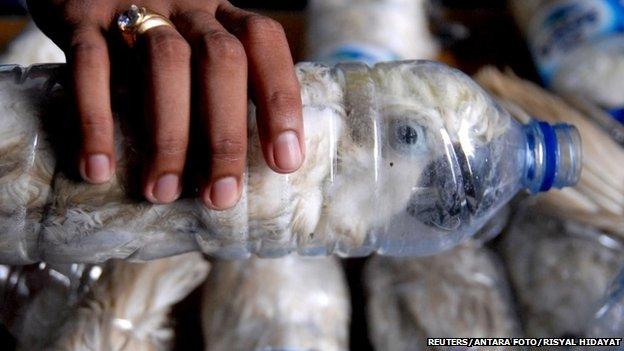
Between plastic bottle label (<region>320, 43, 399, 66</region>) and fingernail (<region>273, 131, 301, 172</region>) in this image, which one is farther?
plastic bottle label (<region>320, 43, 399, 66</region>)

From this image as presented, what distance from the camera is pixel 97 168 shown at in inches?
17.6

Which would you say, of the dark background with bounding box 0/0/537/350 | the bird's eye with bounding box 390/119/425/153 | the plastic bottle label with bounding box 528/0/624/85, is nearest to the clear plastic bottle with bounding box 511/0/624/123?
the plastic bottle label with bounding box 528/0/624/85

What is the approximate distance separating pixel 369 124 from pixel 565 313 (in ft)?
1.08

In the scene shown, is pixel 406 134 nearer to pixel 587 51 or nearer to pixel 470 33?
pixel 587 51

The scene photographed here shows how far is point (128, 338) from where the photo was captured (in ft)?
2.17

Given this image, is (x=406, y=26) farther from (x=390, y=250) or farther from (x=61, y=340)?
(x=61, y=340)

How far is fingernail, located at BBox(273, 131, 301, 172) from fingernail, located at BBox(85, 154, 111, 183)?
0.12 meters

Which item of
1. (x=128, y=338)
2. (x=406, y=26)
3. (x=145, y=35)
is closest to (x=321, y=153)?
(x=145, y=35)

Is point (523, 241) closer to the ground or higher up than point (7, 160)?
closer to the ground

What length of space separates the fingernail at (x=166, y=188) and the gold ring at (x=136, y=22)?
116 mm

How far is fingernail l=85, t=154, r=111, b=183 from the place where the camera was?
445mm

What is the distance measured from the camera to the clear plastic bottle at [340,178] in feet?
1.63

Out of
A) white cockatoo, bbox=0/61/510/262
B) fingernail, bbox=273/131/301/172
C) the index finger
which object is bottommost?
white cockatoo, bbox=0/61/510/262

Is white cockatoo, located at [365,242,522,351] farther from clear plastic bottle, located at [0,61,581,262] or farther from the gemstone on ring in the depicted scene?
the gemstone on ring
